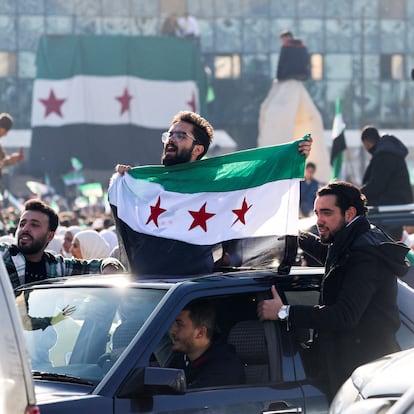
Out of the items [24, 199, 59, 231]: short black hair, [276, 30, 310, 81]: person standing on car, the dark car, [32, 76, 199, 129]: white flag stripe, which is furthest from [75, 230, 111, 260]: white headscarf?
[32, 76, 199, 129]: white flag stripe

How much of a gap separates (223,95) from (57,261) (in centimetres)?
6554

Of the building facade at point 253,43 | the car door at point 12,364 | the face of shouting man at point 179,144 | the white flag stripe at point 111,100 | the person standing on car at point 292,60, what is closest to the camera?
the car door at point 12,364

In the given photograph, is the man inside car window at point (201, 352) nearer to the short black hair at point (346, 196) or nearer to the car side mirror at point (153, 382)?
the car side mirror at point (153, 382)

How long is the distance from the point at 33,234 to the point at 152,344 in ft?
6.87

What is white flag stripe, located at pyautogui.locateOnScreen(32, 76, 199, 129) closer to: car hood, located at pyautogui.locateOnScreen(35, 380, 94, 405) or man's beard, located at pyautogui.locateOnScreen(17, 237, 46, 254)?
man's beard, located at pyautogui.locateOnScreen(17, 237, 46, 254)

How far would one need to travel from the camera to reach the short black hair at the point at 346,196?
6.83m

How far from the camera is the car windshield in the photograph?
616 cm

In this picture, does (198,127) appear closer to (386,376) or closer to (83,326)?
(83,326)

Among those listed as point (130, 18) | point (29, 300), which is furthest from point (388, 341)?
point (130, 18)

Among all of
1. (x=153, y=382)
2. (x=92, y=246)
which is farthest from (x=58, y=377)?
(x=92, y=246)

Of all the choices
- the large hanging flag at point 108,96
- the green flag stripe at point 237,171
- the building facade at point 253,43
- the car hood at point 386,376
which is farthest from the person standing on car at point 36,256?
the building facade at point 253,43

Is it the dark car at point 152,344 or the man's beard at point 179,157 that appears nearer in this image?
the dark car at point 152,344

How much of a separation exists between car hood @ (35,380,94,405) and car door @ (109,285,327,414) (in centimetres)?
18

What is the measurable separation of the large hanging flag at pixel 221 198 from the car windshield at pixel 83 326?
963mm
